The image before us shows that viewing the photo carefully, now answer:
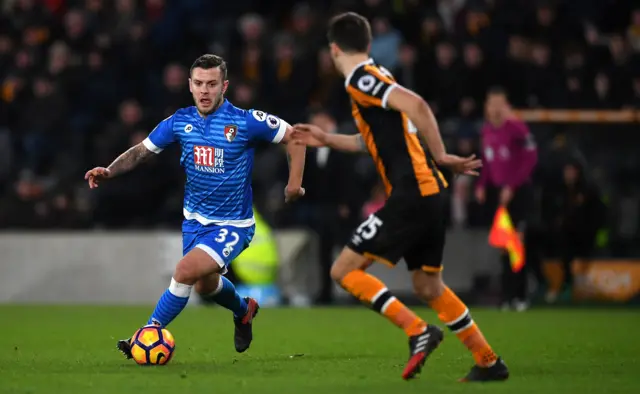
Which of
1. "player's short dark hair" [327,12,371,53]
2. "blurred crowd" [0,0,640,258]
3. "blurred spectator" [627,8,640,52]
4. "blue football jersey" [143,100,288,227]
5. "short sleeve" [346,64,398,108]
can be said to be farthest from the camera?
"blurred spectator" [627,8,640,52]

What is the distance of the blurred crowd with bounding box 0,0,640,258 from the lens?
16938 millimetres

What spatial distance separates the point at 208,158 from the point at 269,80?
885 centimetres

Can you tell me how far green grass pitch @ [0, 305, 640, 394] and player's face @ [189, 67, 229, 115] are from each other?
1.78m

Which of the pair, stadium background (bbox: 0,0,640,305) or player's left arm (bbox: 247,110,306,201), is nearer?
player's left arm (bbox: 247,110,306,201)

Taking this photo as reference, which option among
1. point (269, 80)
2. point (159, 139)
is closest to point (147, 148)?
point (159, 139)

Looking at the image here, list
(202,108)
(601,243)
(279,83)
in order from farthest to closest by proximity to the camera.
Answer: (279,83)
(601,243)
(202,108)

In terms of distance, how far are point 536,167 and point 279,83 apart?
3.71m

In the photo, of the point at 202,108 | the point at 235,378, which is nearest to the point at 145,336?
the point at 235,378

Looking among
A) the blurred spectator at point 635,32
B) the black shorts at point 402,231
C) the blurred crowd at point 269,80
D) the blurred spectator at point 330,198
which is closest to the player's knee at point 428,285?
the black shorts at point 402,231

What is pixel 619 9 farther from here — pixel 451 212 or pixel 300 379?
pixel 300 379

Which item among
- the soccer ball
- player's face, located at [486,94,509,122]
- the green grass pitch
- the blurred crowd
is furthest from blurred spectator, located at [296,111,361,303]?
the soccer ball

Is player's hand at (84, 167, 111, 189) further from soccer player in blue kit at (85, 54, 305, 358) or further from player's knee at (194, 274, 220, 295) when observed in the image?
player's knee at (194, 274, 220, 295)

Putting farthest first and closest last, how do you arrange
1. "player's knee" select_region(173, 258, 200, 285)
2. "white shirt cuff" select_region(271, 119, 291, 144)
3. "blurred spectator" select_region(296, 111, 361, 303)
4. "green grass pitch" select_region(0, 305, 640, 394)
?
"blurred spectator" select_region(296, 111, 361, 303), "white shirt cuff" select_region(271, 119, 291, 144), "player's knee" select_region(173, 258, 200, 285), "green grass pitch" select_region(0, 305, 640, 394)

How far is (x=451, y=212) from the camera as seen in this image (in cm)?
1697
